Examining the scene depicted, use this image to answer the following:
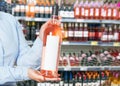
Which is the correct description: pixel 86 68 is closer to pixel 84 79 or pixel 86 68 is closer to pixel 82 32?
pixel 84 79

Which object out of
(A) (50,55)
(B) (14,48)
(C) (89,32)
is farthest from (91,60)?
(A) (50,55)

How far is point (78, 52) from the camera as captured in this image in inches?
195

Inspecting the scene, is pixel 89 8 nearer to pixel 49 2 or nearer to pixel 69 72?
pixel 49 2

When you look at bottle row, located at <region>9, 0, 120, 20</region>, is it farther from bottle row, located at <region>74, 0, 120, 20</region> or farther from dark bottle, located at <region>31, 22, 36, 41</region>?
dark bottle, located at <region>31, 22, 36, 41</region>

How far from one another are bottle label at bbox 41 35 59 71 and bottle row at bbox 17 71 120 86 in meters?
2.71

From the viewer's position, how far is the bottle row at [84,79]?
13.9 feet

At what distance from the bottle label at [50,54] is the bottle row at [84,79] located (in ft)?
8.88

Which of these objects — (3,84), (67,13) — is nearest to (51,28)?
(3,84)

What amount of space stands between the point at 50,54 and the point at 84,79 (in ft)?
9.34

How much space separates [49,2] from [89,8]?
0.63 meters

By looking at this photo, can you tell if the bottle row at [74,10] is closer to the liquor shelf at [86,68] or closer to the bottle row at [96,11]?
the bottle row at [96,11]

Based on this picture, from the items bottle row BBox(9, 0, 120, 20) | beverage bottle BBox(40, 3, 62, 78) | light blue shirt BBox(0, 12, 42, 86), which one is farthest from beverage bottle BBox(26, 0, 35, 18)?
beverage bottle BBox(40, 3, 62, 78)

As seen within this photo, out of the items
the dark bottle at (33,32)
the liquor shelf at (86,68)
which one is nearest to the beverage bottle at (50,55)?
the liquor shelf at (86,68)

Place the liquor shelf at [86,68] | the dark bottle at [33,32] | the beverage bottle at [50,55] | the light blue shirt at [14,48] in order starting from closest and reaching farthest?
the beverage bottle at [50,55]
the light blue shirt at [14,48]
the liquor shelf at [86,68]
the dark bottle at [33,32]
